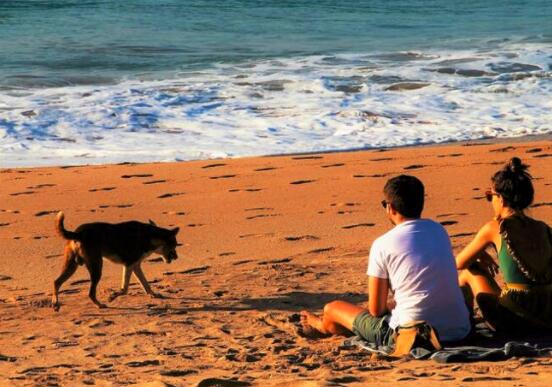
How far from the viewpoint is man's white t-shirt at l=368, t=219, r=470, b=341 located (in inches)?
225

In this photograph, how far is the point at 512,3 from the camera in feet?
125

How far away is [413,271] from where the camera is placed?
18.8 feet

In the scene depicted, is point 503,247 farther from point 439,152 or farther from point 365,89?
point 365,89

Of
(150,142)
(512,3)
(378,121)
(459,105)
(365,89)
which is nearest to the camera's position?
(150,142)

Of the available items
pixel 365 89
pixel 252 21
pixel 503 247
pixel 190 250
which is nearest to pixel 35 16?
pixel 252 21

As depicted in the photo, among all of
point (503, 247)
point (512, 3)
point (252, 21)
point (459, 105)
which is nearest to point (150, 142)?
point (459, 105)

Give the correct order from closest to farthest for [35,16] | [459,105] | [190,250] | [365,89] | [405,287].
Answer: [405,287] < [190,250] < [459,105] < [365,89] < [35,16]

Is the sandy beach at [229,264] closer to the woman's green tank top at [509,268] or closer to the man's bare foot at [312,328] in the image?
the man's bare foot at [312,328]

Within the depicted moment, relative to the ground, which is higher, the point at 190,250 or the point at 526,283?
the point at 526,283

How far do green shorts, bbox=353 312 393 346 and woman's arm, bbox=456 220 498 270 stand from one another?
1.96ft

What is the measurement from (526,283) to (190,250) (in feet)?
12.9

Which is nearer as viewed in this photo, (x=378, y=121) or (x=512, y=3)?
(x=378, y=121)

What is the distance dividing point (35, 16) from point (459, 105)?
18.2 meters

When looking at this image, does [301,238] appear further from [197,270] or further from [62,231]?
[62,231]
